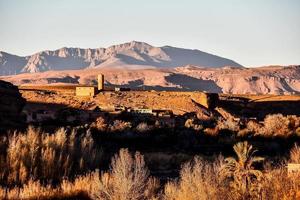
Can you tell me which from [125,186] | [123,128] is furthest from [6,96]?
[125,186]

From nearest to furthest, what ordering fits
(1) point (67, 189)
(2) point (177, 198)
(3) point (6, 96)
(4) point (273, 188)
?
(4) point (273, 188) < (2) point (177, 198) < (1) point (67, 189) < (3) point (6, 96)

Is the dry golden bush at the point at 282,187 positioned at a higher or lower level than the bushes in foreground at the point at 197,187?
higher

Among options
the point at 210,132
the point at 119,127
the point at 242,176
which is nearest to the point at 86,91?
the point at 210,132

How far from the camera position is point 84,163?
25516 mm

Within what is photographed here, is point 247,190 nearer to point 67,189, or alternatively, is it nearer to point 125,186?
point 125,186

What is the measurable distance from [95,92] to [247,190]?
59007 millimetres

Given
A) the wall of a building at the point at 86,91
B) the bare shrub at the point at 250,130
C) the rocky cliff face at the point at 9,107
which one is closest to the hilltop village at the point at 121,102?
the wall of a building at the point at 86,91

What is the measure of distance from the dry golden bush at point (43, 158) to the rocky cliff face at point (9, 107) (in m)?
5.80

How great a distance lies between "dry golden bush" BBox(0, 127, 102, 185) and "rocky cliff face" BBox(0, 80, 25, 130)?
5795 mm

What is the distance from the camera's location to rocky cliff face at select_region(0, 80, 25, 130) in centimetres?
3180

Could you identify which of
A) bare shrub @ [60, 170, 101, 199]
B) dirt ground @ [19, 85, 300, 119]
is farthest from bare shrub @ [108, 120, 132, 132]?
bare shrub @ [60, 170, 101, 199]

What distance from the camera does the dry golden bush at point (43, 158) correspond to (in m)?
21.4

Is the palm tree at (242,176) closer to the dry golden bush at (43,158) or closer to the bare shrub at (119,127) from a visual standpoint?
the dry golden bush at (43,158)

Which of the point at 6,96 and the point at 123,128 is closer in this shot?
the point at 6,96
